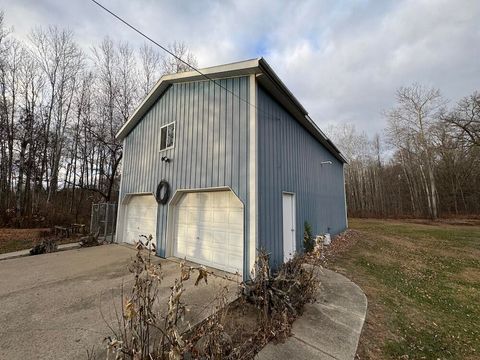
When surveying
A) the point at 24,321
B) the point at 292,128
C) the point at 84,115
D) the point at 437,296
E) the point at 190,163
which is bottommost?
the point at 437,296

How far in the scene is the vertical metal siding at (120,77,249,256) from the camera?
5.38 meters

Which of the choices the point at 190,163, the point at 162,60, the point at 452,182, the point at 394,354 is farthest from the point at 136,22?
the point at 452,182

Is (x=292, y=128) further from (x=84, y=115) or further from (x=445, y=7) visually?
(x=84, y=115)

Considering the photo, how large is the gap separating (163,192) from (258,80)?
185 inches

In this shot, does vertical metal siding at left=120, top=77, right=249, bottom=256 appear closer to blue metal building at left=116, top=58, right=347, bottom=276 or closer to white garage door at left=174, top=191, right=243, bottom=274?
blue metal building at left=116, top=58, right=347, bottom=276

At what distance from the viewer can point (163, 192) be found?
7398mm

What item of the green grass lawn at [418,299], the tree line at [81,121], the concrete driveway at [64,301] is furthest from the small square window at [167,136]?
the tree line at [81,121]

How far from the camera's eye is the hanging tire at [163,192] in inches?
284

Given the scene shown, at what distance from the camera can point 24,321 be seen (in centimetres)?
343

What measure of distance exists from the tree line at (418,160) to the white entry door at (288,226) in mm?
21786

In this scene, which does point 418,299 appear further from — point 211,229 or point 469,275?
point 211,229

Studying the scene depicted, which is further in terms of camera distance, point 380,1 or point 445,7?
point 445,7

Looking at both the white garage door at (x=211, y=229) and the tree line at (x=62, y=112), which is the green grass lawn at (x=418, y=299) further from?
the tree line at (x=62, y=112)

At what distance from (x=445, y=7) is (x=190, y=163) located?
1114cm
